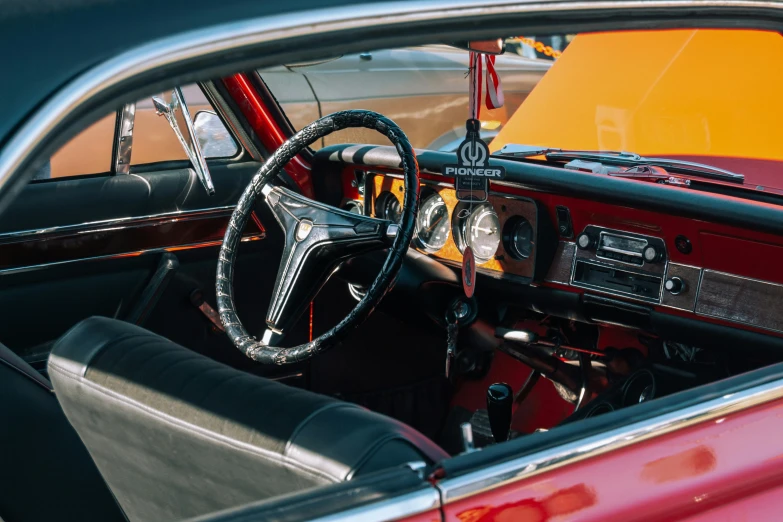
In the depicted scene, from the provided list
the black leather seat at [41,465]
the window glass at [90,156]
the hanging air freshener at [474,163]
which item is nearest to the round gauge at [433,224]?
the hanging air freshener at [474,163]

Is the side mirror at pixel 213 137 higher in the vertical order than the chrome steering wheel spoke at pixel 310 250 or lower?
higher

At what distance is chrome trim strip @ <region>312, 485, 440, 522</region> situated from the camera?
3.21ft

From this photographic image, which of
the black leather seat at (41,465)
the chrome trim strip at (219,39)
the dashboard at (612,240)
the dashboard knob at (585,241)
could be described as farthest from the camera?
the dashboard knob at (585,241)

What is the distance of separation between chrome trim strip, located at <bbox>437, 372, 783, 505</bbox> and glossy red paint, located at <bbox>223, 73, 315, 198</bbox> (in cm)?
227

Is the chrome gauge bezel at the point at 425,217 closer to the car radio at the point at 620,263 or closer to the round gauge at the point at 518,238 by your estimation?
the round gauge at the point at 518,238

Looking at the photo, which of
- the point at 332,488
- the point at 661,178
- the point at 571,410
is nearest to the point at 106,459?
the point at 332,488

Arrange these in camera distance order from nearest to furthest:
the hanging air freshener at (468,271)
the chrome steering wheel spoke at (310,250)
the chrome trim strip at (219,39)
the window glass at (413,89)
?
the chrome trim strip at (219,39)
the hanging air freshener at (468,271)
the chrome steering wheel spoke at (310,250)
the window glass at (413,89)

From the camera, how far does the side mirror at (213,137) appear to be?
3178 millimetres

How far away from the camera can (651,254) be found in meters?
2.41

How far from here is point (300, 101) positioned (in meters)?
5.30

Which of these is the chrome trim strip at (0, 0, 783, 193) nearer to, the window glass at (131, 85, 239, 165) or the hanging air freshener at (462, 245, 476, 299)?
the hanging air freshener at (462, 245, 476, 299)

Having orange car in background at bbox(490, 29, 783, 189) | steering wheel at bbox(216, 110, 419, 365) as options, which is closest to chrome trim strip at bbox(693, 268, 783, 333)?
orange car in background at bbox(490, 29, 783, 189)

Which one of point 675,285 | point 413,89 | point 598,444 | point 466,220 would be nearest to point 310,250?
point 466,220

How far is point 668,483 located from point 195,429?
2.13 feet
